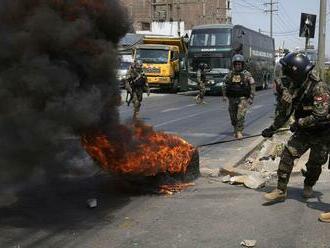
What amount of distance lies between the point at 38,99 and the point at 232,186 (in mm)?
3035

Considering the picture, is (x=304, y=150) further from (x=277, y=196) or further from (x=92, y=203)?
(x=92, y=203)

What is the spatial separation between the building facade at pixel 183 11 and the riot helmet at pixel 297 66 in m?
57.6

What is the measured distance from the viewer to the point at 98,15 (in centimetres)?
612

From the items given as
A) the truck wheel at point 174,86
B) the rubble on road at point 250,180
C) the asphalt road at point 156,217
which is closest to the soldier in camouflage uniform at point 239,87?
the asphalt road at point 156,217

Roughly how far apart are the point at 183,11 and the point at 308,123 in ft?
286

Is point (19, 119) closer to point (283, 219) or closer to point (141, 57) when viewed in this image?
point (283, 219)

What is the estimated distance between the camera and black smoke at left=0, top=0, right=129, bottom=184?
5516 mm

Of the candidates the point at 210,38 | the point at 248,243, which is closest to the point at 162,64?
the point at 210,38

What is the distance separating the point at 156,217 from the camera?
233 inches

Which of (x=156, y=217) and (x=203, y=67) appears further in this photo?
(x=203, y=67)

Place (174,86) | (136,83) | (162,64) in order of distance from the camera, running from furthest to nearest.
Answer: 1. (174,86)
2. (162,64)
3. (136,83)

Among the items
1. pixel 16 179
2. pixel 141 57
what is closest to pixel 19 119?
pixel 16 179

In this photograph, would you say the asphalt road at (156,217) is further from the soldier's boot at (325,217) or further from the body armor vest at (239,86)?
the body armor vest at (239,86)

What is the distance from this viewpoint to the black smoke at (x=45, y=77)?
5.52 m
